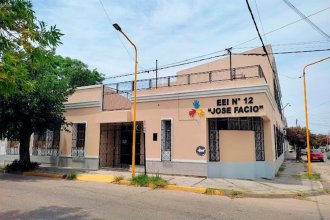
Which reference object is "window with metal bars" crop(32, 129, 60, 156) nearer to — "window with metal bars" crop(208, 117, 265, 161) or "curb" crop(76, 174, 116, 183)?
"curb" crop(76, 174, 116, 183)

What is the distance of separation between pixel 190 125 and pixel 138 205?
23.1 feet

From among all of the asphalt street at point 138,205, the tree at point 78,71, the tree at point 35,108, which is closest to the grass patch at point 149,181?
the asphalt street at point 138,205

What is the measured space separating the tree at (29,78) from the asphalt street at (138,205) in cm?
328

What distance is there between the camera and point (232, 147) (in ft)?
47.9

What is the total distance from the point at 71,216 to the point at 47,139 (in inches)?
560

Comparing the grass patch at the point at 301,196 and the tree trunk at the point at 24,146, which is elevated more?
the tree trunk at the point at 24,146

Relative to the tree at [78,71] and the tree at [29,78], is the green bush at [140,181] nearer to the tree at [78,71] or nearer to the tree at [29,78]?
the tree at [29,78]

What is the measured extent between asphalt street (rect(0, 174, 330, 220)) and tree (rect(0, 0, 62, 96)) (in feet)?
11.9

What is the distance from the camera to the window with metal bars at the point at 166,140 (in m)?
15.8

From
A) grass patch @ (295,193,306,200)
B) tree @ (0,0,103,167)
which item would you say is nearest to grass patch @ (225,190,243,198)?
grass patch @ (295,193,306,200)

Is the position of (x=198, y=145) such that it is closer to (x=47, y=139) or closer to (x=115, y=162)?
(x=115, y=162)

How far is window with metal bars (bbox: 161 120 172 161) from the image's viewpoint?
15764 millimetres

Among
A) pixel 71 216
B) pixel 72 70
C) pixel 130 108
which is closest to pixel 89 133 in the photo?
pixel 130 108

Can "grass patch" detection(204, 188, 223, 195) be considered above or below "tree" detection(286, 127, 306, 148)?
below
